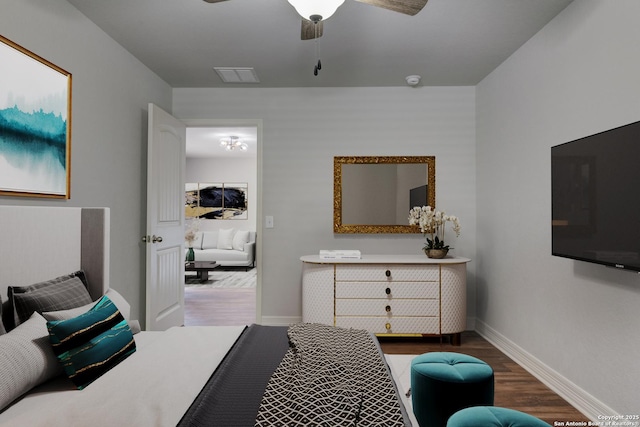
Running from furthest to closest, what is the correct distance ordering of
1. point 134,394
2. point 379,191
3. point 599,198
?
point 379,191 → point 599,198 → point 134,394

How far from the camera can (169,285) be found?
12.5 ft

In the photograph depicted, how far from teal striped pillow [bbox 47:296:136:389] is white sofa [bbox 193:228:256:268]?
6.43 metres

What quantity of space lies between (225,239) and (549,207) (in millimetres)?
6756

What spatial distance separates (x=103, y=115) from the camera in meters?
2.94

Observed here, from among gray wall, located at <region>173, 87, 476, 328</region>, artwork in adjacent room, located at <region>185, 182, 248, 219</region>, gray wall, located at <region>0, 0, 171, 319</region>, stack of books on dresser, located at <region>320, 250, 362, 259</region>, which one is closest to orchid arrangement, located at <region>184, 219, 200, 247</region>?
artwork in adjacent room, located at <region>185, 182, 248, 219</region>

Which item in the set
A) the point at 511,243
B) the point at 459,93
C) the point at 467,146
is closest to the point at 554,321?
the point at 511,243

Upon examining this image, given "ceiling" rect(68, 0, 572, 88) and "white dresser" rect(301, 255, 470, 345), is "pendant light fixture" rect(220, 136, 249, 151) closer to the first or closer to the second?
"ceiling" rect(68, 0, 572, 88)

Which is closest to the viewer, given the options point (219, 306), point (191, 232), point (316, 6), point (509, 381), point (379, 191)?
point (316, 6)

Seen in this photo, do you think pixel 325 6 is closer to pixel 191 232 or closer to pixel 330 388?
pixel 330 388

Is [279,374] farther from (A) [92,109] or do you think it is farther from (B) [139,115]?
(B) [139,115]

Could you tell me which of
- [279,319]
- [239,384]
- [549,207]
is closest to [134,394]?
[239,384]

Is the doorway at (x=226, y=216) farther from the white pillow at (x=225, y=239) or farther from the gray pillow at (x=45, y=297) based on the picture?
the gray pillow at (x=45, y=297)

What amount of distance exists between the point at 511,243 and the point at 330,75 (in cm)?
219

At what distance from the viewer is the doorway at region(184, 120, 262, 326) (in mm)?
4242
